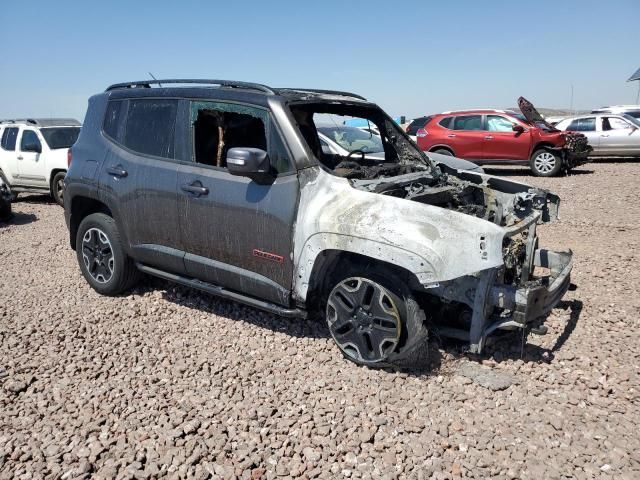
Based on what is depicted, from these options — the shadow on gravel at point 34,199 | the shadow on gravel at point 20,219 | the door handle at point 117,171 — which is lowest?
the shadow on gravel at point 20,219

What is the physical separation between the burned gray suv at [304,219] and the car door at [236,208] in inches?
0.5

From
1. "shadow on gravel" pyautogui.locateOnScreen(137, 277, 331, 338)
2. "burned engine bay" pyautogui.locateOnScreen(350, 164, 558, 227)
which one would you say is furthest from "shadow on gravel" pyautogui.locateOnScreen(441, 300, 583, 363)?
"shadow on gravel" pyautogui.locateOnScreen(137, 277, 331, 338)

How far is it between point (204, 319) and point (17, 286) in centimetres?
251

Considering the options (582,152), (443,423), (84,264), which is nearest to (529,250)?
(443,423)

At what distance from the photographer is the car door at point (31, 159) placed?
11047 millimetres

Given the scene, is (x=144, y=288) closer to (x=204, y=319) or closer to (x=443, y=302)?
(x=204, y=319)

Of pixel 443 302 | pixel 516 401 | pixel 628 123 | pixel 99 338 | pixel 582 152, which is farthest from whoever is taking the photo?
pixel 628 123

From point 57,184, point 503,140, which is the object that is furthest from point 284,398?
point 503,140

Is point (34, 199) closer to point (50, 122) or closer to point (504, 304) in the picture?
point (50, 122)

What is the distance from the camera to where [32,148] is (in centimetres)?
1120

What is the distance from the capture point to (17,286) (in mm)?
5578

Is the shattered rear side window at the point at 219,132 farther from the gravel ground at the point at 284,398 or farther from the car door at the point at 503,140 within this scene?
the car door at the point at 503,140

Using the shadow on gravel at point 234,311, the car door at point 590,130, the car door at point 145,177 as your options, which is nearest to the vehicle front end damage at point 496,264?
the shadow on gravel at point 234,311

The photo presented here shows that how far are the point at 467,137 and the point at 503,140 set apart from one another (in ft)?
3.11
